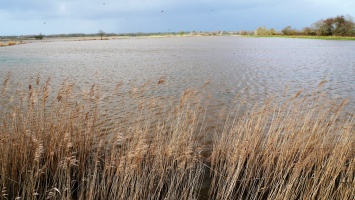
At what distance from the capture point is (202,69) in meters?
20.5

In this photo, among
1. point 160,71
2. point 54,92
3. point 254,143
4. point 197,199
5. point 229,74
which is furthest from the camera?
point 160,71

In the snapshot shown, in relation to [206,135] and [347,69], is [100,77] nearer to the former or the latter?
[206,135]

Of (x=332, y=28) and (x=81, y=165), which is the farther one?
(x=332, y=28)

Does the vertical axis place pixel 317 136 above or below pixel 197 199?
above

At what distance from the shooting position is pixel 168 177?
5156mm

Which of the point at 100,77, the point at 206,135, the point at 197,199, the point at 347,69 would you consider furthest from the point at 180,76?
the point at 197,199

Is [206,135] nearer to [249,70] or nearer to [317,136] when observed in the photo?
[317,136]

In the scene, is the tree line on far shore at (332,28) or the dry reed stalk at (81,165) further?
the tree line on far shore at (332,28)

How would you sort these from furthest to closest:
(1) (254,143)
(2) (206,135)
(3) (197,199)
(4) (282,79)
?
(4) (282,79) < (2) (206,135) < (1) (254,143) < (3) (197,199)

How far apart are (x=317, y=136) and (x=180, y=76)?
1202 centimetres

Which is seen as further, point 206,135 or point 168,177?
point 206,135

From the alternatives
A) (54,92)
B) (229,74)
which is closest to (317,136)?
(54,92)

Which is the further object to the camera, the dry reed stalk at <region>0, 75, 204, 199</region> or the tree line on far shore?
the tree line on far shore

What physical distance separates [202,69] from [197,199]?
1608 cm
